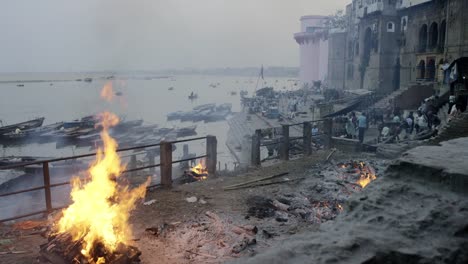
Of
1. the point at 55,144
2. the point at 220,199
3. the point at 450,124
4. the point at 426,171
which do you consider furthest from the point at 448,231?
the point at 55,144

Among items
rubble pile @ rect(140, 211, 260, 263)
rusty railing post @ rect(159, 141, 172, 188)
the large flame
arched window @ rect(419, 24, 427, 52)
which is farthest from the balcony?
rubble pile @ rect(140, 211, 260, 263)

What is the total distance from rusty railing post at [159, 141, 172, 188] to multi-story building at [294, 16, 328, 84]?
209ft

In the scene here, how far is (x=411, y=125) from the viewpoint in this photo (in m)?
20.3

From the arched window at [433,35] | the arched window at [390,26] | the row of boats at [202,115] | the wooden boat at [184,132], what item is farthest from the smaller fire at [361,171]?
the row of boats at [202,115]

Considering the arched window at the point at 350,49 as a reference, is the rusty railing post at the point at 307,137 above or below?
below

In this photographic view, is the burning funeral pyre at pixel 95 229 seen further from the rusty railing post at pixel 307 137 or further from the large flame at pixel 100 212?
the rusty railing post at pixel 307 137

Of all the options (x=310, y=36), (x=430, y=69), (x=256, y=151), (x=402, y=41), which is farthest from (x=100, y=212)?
(x=310, y=36)

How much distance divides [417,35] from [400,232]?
3737 cm

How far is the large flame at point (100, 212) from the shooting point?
562 cm

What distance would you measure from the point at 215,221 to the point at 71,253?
2.87 metres

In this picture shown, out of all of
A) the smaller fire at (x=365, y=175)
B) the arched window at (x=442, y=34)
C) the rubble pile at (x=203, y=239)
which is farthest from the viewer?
the arched window at (x=442, y=34)

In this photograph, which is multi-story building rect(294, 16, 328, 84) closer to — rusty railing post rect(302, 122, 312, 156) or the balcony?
the balcony

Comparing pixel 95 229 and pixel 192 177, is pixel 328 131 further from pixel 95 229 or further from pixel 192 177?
pixel 95 229

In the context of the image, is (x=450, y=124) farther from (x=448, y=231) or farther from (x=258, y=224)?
(x=448, y=231)
